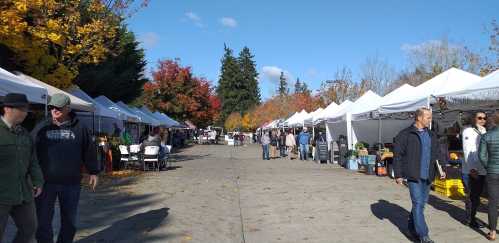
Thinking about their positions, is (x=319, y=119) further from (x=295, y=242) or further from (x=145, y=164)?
(x=295, y=242)

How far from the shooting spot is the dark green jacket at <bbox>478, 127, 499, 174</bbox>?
665 centimetres

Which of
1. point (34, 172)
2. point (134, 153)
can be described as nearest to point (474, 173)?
point (34, 172)

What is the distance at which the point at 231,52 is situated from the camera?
113438 millimetres

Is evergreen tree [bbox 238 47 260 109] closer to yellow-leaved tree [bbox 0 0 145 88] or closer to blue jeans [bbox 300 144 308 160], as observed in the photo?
blue jeans [bbox 300 144 308 160]

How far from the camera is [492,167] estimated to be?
21.9 ft

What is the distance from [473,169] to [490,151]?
36.6 inches

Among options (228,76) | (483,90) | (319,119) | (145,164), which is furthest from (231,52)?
(483,90)

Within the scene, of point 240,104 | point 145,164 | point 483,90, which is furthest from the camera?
point 240,104

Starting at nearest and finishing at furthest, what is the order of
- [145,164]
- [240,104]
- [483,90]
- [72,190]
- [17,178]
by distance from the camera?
[17,178]
[72,190]
[483,90]
[145,164]
[240,104]

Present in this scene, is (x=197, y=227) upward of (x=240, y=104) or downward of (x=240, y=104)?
downward

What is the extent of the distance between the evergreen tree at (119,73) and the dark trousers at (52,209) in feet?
62.9

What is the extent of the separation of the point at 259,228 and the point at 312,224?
89 cm

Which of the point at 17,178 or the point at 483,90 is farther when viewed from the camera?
the point at 483,90

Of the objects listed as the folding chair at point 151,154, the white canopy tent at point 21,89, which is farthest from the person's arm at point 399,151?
the folding chair at point 151,154
